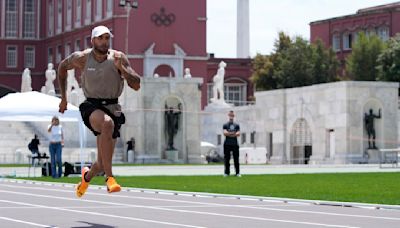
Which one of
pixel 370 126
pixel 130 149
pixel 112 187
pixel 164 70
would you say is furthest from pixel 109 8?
pixel 112 187

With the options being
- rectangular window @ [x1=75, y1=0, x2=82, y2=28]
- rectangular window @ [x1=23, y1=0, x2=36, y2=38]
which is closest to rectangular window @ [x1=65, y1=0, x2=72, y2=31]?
rectangular window @ [x1=75, y1=0, x2=82, y2=28]

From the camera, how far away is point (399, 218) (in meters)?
13.0

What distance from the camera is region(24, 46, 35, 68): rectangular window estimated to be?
333 ft

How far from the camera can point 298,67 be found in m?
96.1

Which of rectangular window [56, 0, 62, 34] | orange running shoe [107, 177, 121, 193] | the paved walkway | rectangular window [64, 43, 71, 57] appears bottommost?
orange running shoe [107, 177, 121, 193]

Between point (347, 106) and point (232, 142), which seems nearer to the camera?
point (232, 142)

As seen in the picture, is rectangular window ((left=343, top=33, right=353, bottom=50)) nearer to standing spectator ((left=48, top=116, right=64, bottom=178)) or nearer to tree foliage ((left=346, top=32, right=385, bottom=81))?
tree foliage ((left=346, top=32, right=385, bottom=81))

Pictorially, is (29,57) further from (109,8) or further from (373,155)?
(373,155)

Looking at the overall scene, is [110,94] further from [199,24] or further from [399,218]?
[199,24]

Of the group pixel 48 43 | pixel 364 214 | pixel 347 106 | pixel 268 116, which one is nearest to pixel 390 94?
pixel 347 106

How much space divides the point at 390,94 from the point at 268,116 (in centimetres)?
775

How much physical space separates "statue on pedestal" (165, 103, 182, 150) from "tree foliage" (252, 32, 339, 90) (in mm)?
39454

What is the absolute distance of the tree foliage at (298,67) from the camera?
95.6m

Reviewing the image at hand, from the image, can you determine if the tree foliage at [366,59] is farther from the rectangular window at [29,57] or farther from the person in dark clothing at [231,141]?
the person in dark clothing at [231,141]
